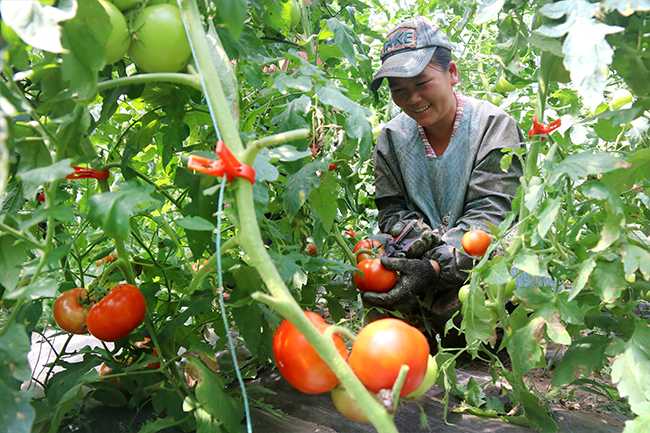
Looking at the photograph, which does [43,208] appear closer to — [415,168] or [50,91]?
[50,91]

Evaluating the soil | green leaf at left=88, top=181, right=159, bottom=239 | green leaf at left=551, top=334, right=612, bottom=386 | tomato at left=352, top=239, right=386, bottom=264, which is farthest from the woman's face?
green leaf at left=88, top=181, right=159, bottom=239

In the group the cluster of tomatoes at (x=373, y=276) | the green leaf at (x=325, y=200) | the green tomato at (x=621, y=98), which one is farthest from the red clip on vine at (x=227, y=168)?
the green tomato at (x=621, y=98)

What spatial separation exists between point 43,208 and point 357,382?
0.52m

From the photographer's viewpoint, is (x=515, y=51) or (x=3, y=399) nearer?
(x=3, y=399)

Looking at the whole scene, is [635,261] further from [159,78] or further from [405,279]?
[405,279]

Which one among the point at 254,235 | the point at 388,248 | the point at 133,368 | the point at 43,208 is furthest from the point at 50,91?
the point at 388,248

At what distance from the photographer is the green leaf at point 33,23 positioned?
51cm

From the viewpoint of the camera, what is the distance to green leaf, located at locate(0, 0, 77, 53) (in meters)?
0.51

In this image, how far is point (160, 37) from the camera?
72 cm

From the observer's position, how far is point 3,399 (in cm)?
60

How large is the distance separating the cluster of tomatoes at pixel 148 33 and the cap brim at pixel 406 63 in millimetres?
1156

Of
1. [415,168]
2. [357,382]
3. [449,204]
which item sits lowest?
[449,204]

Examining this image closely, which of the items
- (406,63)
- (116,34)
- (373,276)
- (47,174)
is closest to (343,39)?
(406,63)

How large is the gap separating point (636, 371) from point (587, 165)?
364mm
